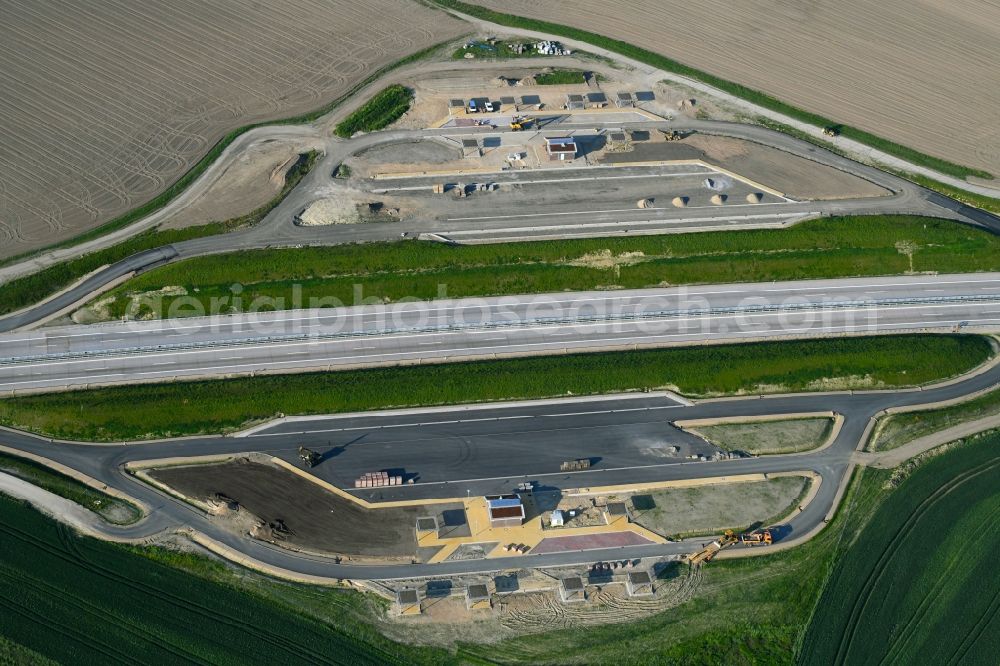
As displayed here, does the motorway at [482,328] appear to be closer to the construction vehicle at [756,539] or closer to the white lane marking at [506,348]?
the white lane marking at [506,348]

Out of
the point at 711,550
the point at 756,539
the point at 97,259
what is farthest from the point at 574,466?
the point at 97,259

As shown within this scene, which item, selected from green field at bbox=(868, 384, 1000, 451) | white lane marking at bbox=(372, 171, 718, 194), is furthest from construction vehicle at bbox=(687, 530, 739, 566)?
white lane marking at bbox=(372, 171, 718, 194)

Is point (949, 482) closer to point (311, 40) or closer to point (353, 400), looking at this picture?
point (353, 400)

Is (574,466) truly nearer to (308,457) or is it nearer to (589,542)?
(589,542)

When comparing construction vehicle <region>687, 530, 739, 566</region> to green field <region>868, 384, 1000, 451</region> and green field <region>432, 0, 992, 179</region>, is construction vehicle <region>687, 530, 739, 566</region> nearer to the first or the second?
green field <region>868, 384, 1000, 451</region>

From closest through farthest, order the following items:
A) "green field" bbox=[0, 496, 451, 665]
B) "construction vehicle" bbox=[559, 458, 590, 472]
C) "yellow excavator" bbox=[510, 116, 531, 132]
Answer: "green field" bbox=[0, 496, 451, 665] → "construction vehicle" bbox=[559, 458, 590, 472] → "yellow excavator" bbox=[510, 116, 531, 132]

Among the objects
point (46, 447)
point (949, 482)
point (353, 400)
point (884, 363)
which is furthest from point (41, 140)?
point (949, 482)

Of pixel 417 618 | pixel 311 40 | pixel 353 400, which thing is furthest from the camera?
pixel 311 40

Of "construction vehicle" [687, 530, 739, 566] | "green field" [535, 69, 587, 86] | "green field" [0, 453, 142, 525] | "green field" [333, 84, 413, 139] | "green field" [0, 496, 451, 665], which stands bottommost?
"green field" [0, 496, 451, 665]
